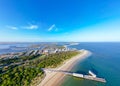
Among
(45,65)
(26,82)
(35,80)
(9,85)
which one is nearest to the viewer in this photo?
(9,85)

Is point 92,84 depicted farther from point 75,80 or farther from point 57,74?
point 57,74

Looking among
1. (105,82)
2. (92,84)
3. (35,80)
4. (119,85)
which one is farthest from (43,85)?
(119,85)

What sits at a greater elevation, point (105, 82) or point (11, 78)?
point (11, 78)

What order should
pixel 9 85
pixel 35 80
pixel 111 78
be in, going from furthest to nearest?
1. pixel 111 78
2. pixel 35 80
3. pixel 9 85

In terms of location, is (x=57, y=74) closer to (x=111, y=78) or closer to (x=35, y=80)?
(x=35, y=80)

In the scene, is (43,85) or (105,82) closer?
(43,85)

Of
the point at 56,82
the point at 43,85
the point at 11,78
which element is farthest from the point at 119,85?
the point at 11,78

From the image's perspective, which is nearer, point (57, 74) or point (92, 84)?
point (92, 84)

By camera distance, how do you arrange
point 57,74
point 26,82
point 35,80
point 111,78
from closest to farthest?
point 26,82
point 35,80
point 111,78
point 57,74

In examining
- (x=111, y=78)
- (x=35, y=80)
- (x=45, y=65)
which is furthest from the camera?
(x=45, y=65)
